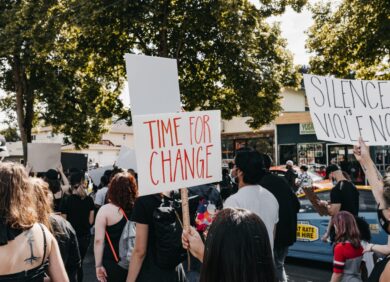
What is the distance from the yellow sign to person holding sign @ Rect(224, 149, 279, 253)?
4.38m

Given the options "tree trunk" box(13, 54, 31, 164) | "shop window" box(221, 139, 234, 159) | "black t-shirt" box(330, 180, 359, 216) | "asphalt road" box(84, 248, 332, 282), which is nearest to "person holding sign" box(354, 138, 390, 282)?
"black t-shirt" box(330, 180, 359, 216)

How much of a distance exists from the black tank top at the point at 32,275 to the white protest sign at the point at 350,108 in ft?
7.28

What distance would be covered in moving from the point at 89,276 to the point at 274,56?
1369 centimetres

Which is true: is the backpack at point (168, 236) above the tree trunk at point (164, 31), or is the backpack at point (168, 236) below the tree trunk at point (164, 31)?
below

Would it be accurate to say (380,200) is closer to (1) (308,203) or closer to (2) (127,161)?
(1) (308,203)

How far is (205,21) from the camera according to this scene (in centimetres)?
1775

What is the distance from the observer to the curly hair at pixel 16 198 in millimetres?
2820

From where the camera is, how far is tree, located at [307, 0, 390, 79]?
15008 mm

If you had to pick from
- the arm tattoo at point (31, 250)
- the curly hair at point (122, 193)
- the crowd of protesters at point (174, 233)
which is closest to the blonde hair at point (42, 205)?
the crowd of protesters at point (174, 233)

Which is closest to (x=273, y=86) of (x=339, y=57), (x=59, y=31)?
(x=339, y=57)

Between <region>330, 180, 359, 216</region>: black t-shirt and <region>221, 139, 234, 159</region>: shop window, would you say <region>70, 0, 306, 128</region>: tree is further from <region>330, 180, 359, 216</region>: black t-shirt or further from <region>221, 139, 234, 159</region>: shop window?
<region>221, 139, 234, 159</region>: shop window

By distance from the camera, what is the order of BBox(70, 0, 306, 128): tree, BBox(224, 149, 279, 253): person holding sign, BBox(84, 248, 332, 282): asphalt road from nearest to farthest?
BBox(224, 149, 279, 253): person holding sign
BBox(84, 248, 332, 282): asphalt road
BBox(70, 0, 306, 128): tree

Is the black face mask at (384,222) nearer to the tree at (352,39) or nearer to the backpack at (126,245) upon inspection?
the backpack at (126,245)

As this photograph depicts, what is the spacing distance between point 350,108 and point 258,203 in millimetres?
1084
